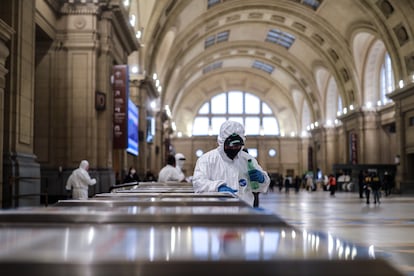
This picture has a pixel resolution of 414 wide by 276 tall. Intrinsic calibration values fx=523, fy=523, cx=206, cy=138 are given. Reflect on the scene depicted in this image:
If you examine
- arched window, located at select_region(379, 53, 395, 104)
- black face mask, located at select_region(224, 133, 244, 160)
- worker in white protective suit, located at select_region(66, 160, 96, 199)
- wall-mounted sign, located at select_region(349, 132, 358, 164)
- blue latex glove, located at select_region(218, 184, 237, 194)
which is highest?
arched window, located at select_region(379, 53, 395, 104)

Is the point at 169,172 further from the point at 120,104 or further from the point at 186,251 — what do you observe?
the point at 186,251

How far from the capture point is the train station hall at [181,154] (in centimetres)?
111

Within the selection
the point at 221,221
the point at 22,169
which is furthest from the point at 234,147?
the point at 22,169

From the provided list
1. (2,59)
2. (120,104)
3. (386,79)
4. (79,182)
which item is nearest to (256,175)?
(2,59)

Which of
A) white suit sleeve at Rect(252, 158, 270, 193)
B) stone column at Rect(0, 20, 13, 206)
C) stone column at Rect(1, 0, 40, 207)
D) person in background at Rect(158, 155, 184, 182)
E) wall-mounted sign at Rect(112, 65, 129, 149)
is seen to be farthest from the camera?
wall-mounted sign at Rect(112, 65, 129, 149)

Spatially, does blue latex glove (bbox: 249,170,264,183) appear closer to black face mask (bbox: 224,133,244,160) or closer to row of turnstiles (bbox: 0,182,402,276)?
black face mask (bbox: 224,133,244,160)

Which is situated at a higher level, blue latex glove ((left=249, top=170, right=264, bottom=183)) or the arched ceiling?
the arched ceiling

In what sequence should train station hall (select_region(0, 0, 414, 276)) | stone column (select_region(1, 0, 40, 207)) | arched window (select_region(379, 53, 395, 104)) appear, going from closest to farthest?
train station hall (select_region(0, 0, 414, 276)) → stone column (select_region(1, 0, 40, 207)) → arched window (select_region(379, 53, 395, 104))

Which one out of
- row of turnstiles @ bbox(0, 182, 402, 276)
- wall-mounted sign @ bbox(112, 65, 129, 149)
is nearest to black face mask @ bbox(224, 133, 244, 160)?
row of turnstiles @ bbox(0, 182, 402, 276)

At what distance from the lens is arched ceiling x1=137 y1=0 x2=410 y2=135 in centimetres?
2752

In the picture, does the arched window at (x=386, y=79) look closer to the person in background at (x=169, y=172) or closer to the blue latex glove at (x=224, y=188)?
the person in background at (x=169, y=172)

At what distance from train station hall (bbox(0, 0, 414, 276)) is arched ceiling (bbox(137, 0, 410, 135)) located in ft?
0.42

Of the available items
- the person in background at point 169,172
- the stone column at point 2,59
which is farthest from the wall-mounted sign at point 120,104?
the stone column at point 2,59

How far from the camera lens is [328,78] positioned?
41.1m
